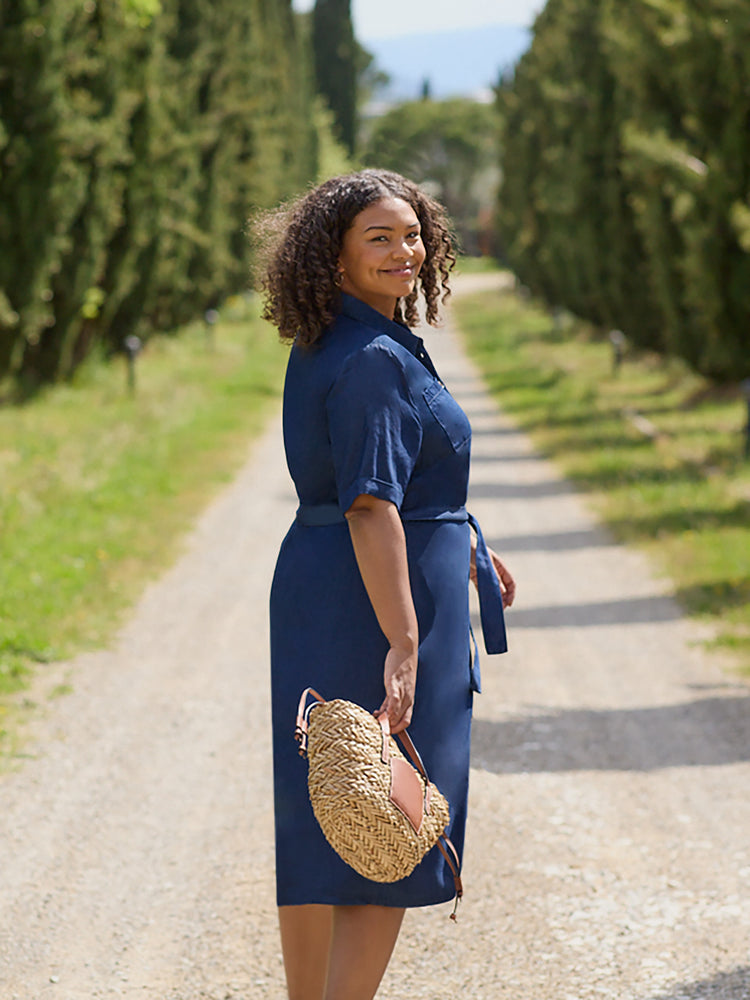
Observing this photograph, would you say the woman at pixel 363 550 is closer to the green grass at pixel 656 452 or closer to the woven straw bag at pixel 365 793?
the woven straw bag at pixel 365 793

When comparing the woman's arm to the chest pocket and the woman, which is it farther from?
the chest pocket

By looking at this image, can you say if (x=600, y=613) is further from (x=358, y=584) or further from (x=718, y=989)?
(x=358, y=584)

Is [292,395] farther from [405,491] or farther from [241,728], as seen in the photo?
[241,728]

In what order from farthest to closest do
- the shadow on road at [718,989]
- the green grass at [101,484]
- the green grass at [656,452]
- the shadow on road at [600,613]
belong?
the green grass at [656,452]
the shadow on road at [600,613]
the green grass at [101,484]
the shadow on road at [718,989]

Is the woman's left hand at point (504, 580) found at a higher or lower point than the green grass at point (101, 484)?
higher

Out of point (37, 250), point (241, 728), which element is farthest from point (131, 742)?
point (37, 250)

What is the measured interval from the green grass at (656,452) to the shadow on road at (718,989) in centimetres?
373

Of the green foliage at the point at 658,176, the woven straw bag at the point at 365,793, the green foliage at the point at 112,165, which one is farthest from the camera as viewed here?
the green foliage at the point at 112,165

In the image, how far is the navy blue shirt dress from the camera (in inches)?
112

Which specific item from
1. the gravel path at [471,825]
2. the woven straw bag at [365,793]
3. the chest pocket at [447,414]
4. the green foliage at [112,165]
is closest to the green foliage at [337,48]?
the green foliage at [112,165]

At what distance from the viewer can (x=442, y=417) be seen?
2.90 m

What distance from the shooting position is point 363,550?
279 cm

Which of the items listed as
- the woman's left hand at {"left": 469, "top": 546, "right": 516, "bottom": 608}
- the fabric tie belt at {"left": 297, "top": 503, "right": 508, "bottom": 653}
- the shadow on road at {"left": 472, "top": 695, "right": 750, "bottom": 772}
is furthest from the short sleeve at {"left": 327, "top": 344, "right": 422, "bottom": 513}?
the shadow on road at {"left": 472, "top": 695, "right": 750, "bottom": 772}

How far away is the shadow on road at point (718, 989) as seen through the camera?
3.63m
